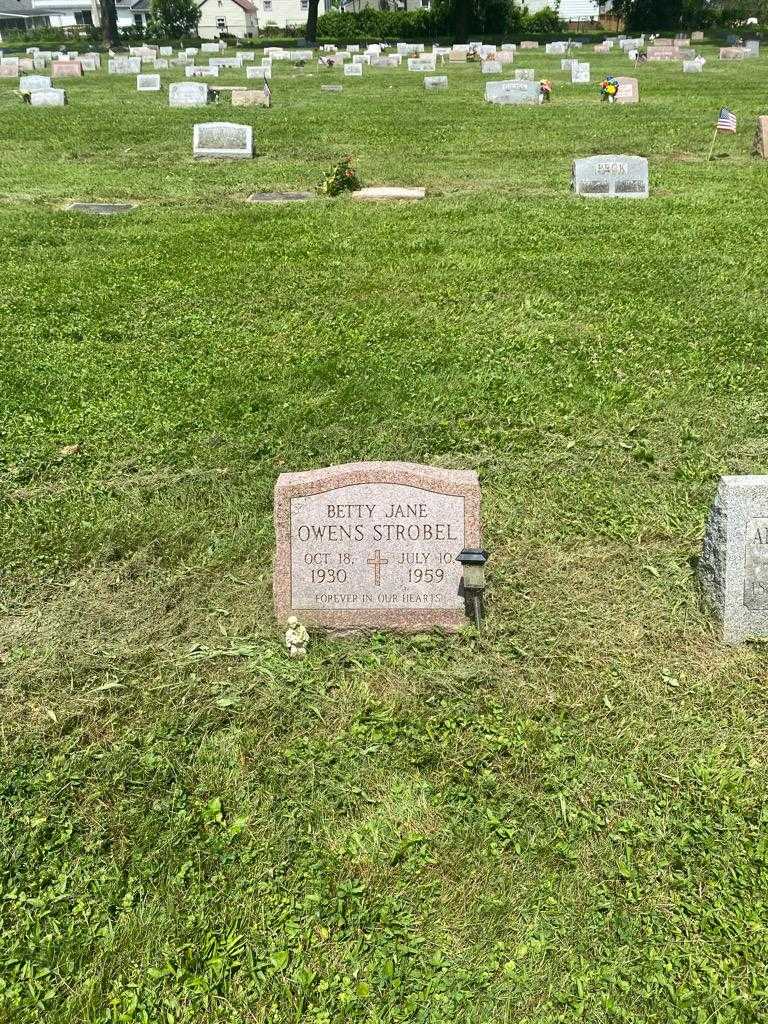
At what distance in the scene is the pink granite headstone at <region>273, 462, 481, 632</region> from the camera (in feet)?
13.9

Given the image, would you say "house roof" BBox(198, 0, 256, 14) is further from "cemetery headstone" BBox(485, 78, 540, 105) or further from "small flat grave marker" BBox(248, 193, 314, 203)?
"small flat grave marker" BBox(248, 193, 314, 203)

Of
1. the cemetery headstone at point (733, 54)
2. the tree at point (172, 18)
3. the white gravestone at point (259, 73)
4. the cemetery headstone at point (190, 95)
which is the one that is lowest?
the cemetery headstone at point (190, 95)

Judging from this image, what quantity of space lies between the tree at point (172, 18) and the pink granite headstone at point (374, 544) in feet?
209

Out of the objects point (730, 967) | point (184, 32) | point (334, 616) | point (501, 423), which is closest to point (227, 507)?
point (334, 616)

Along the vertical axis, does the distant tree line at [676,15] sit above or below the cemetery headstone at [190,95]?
above

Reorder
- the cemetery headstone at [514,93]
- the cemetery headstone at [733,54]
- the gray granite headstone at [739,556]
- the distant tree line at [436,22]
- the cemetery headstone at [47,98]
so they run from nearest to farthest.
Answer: the gray granite headstone at [739,556], the cemetery headstone at [514,93], the cemetery headstone at [47,98], the cemetery headstone at [733,54], the distant tree line at [436,22]

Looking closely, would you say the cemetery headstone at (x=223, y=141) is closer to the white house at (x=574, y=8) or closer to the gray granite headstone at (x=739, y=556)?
the gray granite headstone at (x=739, y=556)

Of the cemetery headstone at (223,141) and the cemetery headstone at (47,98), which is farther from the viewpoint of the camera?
the cemetery headstone at (47,98)

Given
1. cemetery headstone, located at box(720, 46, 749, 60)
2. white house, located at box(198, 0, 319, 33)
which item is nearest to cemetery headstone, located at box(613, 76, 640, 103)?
cemetery headstone, located at box(720, 46, 749, 60)

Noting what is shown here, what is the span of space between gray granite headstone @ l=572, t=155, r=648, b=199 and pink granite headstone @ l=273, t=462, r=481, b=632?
10.0m

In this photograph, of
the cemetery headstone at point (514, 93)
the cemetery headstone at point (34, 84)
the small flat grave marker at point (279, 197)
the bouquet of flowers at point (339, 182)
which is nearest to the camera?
the small flat grave marker at point (279, 197)

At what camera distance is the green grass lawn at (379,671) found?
2949 millimetres

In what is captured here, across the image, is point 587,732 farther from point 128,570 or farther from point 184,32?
point 184,32

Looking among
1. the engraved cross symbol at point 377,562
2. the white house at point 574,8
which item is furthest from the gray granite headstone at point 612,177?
the white house at point 574,8
